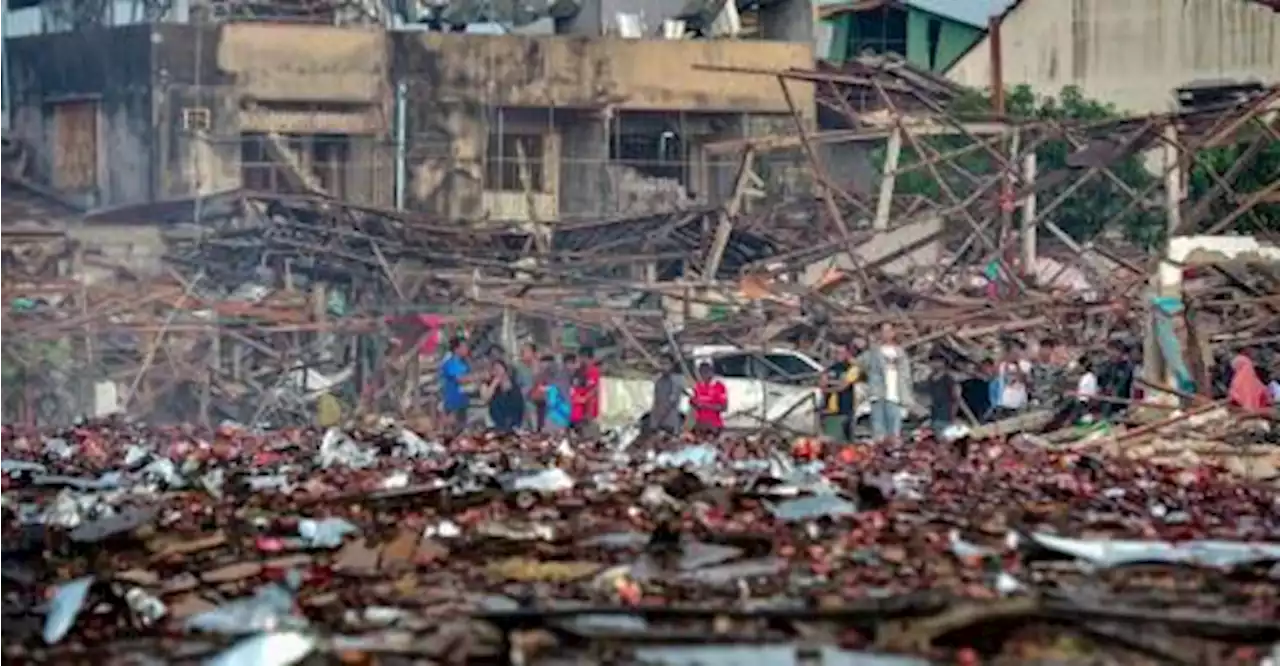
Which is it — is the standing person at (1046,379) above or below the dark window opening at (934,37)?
below

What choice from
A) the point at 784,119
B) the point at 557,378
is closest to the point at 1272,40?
the point at 784,119

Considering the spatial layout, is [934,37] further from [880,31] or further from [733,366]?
[733,366]

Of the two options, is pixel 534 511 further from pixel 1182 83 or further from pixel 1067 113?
pixel 1182 83

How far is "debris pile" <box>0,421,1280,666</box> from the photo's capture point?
404 inches

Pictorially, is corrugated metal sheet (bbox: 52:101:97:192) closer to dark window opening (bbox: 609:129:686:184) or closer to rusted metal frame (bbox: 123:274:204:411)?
dark window opening (bbox: 609:129:686:184)

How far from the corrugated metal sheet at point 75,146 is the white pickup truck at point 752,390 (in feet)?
48.9

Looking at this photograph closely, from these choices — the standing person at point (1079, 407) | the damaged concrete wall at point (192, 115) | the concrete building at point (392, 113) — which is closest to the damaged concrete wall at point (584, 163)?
the concrete building at point (392, 113)

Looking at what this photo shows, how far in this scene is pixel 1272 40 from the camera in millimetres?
43469

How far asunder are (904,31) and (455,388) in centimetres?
2318

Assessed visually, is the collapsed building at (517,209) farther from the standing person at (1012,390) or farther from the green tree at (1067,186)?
the standing person at (1012,390)

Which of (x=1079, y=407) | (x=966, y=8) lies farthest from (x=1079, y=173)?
(x=966, y=8)

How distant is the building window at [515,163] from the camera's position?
41625 mm

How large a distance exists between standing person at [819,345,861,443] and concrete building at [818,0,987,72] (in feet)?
76.6

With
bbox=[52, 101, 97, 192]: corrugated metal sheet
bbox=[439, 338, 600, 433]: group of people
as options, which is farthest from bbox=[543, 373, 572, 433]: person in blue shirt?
bbox=[52, 101, 97, 192]: corrugated metal sheet
